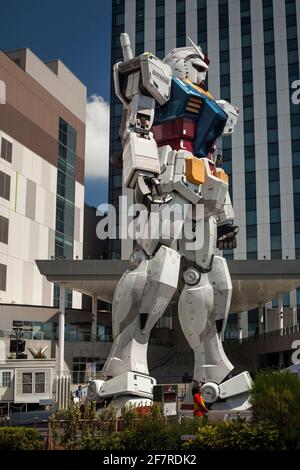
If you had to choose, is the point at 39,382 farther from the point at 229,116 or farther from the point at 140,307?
the point at 229,116

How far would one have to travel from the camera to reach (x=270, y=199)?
57688 millimetres

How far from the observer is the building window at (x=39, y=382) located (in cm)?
2444

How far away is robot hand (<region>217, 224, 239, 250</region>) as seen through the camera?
1622cm

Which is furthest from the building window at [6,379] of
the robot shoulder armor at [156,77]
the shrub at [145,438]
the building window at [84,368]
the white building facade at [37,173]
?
the white building facade at [37,173]

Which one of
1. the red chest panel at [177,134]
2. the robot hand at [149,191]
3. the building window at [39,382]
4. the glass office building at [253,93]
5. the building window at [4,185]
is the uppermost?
the glass office building at [253,93]

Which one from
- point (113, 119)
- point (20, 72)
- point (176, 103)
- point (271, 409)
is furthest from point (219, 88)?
point (271, 409)

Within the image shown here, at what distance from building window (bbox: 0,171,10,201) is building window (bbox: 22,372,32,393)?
77.5 feet

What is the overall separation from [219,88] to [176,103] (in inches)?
1878

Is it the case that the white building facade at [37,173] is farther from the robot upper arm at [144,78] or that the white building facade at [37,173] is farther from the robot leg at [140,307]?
the robot upper arm at [144,78]

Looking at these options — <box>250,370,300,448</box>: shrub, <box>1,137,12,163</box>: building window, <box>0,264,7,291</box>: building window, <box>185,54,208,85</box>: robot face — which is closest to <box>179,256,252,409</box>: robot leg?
<box>250,370,300,448</box>: shrub

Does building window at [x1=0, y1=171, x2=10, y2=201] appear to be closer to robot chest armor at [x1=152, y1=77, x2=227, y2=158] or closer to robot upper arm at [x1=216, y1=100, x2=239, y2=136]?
robot upper arm at [x1=216, y1=100, x2=239, y2=136]

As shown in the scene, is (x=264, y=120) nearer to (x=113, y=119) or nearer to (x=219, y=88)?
(x=219, y=88)

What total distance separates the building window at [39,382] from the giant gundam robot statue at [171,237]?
1159cm

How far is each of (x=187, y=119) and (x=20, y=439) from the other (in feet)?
27.6
